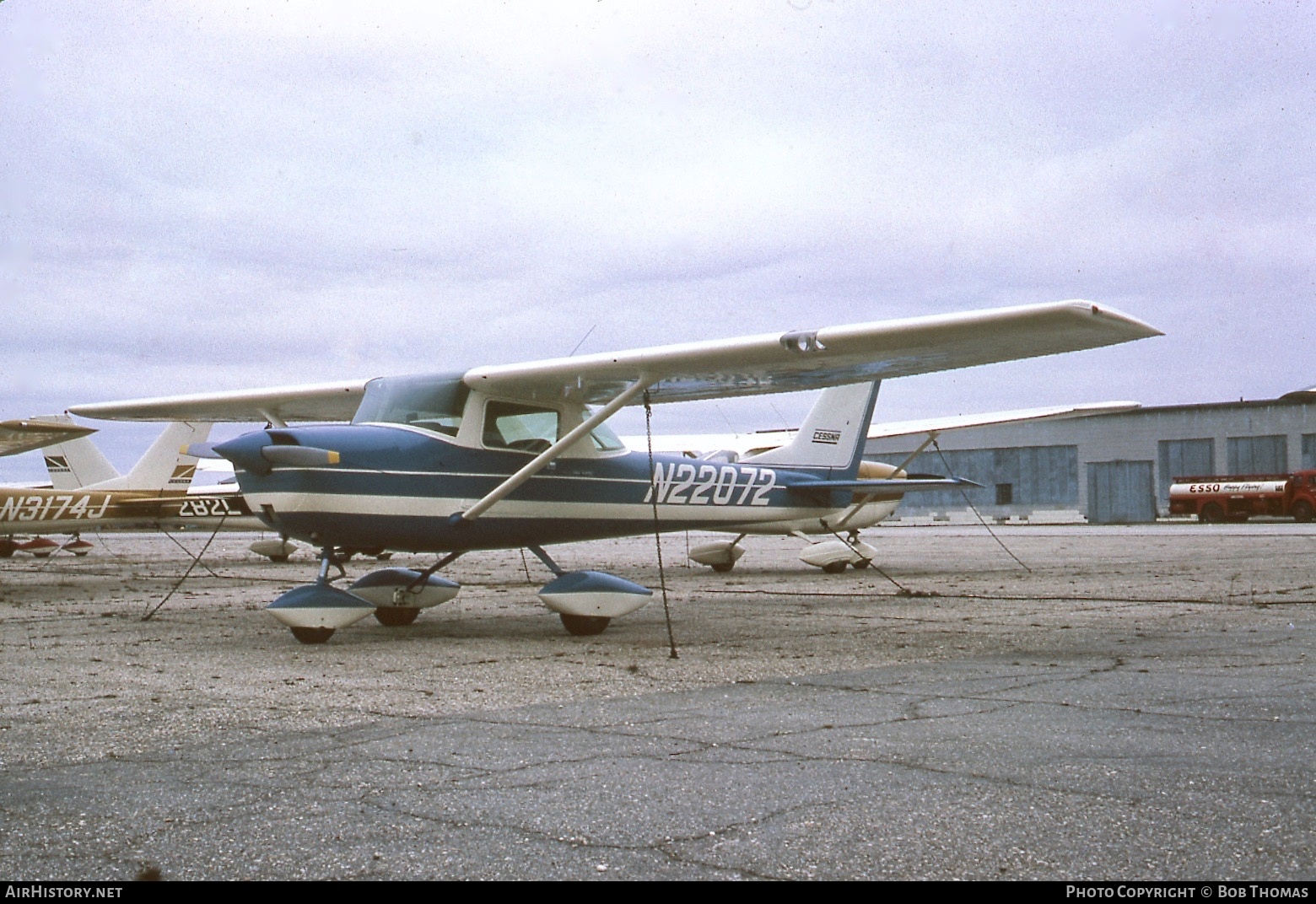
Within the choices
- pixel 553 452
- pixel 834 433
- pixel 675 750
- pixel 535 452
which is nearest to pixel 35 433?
pixel 535 452

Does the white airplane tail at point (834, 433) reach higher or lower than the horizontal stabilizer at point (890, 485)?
higher

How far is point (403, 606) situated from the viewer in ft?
32.8

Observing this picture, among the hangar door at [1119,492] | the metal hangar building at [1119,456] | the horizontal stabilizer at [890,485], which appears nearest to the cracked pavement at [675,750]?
the horizontal stabilizer at [890,485]

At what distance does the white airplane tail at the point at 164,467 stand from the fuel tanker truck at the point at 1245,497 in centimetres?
4075

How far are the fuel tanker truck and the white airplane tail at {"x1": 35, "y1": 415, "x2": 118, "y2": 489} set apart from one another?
4176 cm

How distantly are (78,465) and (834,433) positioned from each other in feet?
63.4

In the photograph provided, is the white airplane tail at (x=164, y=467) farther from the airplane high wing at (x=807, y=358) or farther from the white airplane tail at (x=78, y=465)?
the airplane high wing at (x=807, y=358)

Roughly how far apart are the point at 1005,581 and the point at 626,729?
10769mm

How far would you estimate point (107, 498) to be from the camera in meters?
20.4

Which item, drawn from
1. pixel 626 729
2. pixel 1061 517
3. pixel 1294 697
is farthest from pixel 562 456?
pixel 1061 517

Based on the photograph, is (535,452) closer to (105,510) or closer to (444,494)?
(444,494)

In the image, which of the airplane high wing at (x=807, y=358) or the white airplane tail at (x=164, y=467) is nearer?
the airplane high wing at (x=807, y=358)

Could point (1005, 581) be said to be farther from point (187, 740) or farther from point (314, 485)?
point (187, 740)

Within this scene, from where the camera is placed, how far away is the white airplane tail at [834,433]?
1495cm
